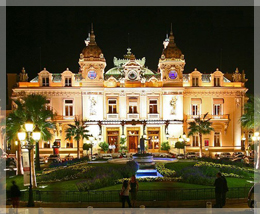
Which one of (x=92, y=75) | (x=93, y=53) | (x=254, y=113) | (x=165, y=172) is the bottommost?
(x=165, y=172)

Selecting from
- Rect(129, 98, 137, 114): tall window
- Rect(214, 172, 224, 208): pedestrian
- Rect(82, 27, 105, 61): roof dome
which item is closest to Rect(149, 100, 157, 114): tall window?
Rect(129, 98, 137, 114): tall window

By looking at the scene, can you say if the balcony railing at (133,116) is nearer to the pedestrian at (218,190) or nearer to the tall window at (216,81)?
the tall window at (216,81)

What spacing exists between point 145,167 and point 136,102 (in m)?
28.7

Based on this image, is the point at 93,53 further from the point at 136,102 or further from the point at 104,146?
the point at 104,146

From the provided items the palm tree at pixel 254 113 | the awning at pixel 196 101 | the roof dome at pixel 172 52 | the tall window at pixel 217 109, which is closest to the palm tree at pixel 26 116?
the palm tree at pixel 254 113

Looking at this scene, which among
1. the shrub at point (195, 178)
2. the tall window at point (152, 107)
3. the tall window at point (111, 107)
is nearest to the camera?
the shrub at point (195, 178)

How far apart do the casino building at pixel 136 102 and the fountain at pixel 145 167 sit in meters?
24.9

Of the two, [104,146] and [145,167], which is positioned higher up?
Answer: [145,167]

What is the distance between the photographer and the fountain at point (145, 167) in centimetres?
3022

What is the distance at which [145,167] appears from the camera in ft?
103

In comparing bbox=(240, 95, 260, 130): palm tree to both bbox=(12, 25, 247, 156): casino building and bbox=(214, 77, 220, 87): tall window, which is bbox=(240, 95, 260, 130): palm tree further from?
bbox=(214, 77, 220, 87): tall window

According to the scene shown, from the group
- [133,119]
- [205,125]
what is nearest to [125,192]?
[205,125]

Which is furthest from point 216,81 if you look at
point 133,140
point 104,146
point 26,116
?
point 26,116

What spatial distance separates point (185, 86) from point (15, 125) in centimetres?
3247
